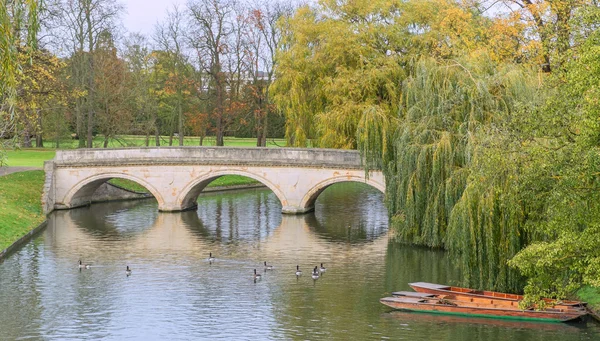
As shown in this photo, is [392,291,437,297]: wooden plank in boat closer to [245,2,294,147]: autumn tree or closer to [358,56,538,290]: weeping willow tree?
[358,56,538,290]: weeping willow tree

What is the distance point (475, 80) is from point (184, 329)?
475 inches

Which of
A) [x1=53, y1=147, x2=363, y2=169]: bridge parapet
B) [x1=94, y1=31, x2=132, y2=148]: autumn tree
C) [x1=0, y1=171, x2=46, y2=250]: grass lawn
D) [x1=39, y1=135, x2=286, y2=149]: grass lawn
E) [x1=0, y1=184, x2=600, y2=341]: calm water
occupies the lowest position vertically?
[x1=0, y1=184, x2=600, y2=341]: calm water

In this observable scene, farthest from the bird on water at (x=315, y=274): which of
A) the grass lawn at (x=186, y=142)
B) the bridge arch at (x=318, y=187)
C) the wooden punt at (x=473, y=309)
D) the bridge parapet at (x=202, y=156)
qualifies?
the grass lawn at (x=186, y=142)

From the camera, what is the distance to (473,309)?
63.1ft

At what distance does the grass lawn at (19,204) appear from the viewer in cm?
2973

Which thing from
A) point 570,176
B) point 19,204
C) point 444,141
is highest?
point 444,141

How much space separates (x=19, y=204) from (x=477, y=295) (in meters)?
22.4

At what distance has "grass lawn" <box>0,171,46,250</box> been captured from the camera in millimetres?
29734

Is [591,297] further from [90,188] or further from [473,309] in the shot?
[90,188]

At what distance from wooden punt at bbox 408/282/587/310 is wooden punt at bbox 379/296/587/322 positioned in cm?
18

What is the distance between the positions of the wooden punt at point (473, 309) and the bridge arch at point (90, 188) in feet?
64.3

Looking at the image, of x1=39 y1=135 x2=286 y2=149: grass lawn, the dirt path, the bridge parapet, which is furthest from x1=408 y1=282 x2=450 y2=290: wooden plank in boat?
x1=39 y1=135 x2=286 y2=149: grass lawn

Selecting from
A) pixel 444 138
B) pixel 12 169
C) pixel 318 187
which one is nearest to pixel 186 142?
pixel 12 169

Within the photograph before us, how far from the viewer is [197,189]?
38.8m
